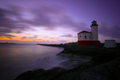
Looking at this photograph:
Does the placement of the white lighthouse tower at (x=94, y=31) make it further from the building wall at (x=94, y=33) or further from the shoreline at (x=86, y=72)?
the shoreline at (x=86, y=72)

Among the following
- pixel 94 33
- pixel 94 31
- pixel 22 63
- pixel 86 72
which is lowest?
pixel 22 63

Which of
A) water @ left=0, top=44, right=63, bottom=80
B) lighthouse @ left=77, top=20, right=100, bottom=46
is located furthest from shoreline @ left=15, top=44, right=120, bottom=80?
lighthouse @ left=77, top=20, right=100, bottom=46

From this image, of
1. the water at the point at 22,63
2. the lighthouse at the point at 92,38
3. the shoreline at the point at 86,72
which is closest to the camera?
the shoreline at the point at 86,72

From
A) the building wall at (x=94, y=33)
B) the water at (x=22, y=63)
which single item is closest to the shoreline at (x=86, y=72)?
the water at (x=22, y=63)

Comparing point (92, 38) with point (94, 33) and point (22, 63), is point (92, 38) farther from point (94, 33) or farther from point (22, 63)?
point (22, 63)

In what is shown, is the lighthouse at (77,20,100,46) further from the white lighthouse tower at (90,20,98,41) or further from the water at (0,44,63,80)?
the water at (0,44,63,80)

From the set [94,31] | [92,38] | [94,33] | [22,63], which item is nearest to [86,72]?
[22,63]

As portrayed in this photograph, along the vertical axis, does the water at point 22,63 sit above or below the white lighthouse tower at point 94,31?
below

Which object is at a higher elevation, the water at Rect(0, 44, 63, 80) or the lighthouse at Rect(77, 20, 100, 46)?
the lighthouse at Rect(77, 20, 100, 46)

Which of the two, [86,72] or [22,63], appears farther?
[22,63]

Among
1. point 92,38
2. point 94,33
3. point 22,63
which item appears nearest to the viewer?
point 22,63

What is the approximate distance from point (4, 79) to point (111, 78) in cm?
563

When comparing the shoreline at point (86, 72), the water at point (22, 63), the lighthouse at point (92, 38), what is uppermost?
the lighthouse at point (92, 38)

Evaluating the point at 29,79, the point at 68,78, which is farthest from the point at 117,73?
the point at 29,79
